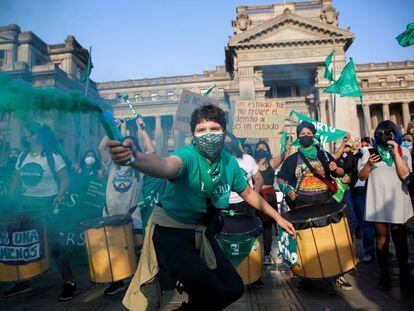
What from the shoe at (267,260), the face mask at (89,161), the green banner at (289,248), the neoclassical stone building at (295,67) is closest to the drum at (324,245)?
the green banner at (289,248)

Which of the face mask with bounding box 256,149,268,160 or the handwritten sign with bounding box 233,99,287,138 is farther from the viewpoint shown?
the handwritten sign with bounding box 233,99,287,138

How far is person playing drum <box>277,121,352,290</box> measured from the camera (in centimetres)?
378

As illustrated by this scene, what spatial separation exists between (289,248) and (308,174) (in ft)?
3.60

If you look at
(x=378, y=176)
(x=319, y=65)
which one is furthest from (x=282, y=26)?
(x=378, y=176)

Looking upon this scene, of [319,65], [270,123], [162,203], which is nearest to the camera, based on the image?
[162,203]

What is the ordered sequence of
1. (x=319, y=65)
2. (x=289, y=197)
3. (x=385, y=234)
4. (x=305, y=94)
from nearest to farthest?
(x=385, y=234), (x=289, y=197), (x=319, y=65), (x=305, y=94)

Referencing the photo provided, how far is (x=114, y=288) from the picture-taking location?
3.83 metres

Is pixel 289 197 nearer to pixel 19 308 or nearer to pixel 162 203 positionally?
pixel 162 203

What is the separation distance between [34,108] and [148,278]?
139cm

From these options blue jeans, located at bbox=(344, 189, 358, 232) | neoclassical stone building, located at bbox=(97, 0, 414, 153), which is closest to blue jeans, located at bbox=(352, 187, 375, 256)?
blue jeans, located at bbox=(344, 189, 358, 232)

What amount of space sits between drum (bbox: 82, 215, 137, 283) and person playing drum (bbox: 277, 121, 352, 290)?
7.33ft

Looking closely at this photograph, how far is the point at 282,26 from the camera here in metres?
29.9

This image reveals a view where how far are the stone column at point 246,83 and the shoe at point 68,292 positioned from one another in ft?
86.4

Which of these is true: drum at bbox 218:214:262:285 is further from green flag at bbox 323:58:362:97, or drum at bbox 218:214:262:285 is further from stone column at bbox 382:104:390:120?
stone column at bbox 382:104:390:120
